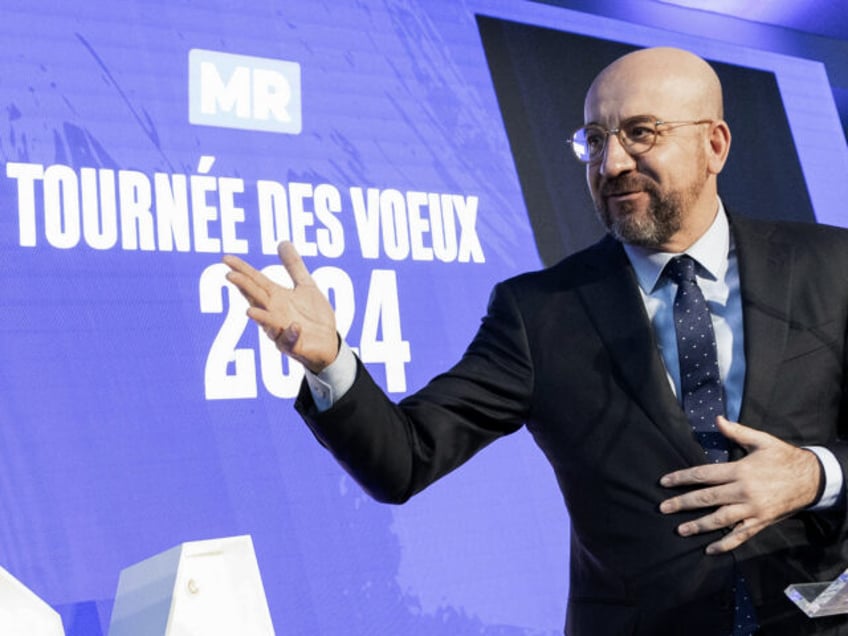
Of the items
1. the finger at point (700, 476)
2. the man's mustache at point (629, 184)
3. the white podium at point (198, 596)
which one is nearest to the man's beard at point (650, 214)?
the man's mustache at point (629, 184)

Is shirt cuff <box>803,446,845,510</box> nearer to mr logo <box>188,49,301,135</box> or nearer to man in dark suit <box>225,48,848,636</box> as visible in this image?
man in dark suit <box>225,48,848,636</box>

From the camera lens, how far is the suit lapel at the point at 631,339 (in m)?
1.58

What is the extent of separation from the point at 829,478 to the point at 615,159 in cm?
60

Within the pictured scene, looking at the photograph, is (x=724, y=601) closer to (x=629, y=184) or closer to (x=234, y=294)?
(x=629, y=184)

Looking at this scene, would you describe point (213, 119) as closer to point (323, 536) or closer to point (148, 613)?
point (323, 536)

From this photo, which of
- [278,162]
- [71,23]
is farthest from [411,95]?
[71,23]

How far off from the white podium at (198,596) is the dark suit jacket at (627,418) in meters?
0.29

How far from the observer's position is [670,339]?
167cm

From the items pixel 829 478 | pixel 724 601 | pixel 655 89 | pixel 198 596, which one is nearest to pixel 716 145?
pixel 655 89

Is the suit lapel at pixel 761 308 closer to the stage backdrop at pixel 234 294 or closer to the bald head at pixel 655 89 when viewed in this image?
the bald head at pixel 655 89

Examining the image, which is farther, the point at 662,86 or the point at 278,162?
the point at 278,162

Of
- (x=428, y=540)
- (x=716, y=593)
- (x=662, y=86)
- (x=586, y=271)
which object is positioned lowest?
(x=716, y=593)

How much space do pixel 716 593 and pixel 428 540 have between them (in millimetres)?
1192

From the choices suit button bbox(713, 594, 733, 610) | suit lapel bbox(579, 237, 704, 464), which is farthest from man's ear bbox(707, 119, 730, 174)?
suit button bbox(713, 594, 733, 610)
